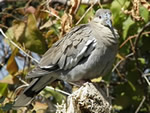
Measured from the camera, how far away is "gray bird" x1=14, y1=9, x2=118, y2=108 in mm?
3464

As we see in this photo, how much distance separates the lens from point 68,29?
3.64 m

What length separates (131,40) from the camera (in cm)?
387

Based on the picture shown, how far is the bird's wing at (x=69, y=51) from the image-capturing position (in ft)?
11.5

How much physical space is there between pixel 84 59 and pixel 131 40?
555mm

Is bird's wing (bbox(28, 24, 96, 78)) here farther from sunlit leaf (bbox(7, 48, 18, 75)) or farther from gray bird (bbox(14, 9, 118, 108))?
sunlit leaf (bbox(7, 48, 18, 75))

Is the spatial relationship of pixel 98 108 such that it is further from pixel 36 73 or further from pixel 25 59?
pixel 25 59

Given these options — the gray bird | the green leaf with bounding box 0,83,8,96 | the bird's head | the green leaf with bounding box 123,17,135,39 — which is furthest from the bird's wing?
the green leaf with bounding box 123,17,135,39

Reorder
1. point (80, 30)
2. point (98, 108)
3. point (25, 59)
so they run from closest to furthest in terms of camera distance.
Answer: point (98, 108), point (80, 30), point (25, 59)

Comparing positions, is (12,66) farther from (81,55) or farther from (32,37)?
(81,55)

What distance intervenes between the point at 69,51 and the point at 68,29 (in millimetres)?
182

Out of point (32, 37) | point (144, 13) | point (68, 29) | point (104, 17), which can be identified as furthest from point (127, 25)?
point (32, 37)

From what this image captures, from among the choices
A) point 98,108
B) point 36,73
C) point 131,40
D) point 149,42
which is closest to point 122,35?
point 131,40

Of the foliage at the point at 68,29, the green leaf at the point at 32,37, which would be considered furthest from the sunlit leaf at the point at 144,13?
the green leaf at the point at 32,37

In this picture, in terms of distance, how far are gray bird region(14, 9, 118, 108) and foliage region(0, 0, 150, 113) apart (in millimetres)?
134
